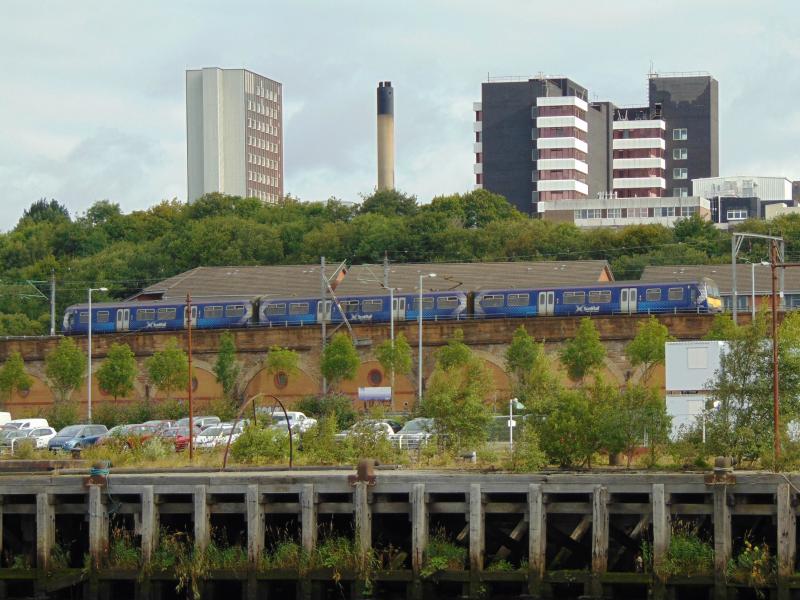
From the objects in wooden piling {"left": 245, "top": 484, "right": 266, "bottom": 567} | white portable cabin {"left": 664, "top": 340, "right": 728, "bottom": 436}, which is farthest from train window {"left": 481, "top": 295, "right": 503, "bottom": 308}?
wooden piling {"left": 245, "top": 484, "right": 266, "bottom": 567}

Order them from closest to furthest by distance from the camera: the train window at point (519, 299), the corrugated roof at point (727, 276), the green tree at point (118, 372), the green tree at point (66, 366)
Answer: the green tree at point (118, 372), the green tree at point (66, 366), the train window at point (519, 299), the corrugated roof at point (727, 276)

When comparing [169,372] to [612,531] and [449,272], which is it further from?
[612,531]

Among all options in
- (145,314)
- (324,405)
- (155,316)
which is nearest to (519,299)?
(324,405)

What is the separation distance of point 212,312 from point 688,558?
62.0m

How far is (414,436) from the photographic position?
4769cm

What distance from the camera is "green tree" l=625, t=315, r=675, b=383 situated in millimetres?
71500

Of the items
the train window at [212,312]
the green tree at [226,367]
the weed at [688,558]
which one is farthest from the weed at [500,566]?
the train window at [212,312]

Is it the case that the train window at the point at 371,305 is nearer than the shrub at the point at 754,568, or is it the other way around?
the shrub at the point at 754,568

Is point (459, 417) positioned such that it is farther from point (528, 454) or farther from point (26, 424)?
point (26, 424)

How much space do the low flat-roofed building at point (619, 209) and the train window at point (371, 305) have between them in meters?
66.3

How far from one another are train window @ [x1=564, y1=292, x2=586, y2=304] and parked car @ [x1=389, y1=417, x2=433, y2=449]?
105 ft

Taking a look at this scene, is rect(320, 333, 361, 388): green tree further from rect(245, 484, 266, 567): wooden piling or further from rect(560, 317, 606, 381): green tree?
rect(245, 484, 266, 567): wooden piling

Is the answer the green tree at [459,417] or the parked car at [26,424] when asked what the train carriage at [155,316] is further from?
the green tree at [459,417]

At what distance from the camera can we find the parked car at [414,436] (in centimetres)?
4369
